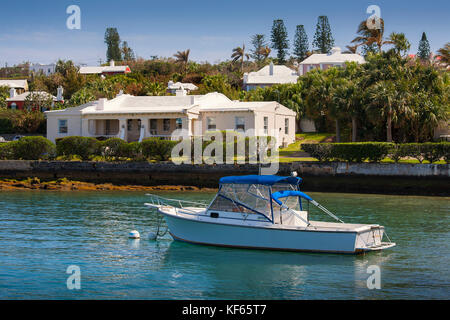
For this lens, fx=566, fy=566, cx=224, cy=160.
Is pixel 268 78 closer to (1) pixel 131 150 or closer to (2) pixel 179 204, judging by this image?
(1) pixel 131 150

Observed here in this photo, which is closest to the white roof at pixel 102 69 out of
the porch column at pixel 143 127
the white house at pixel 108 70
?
the white house at pixel 108 70

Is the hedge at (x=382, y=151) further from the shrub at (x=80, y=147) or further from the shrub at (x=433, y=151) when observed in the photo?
the shrub at (x=80, y=147)

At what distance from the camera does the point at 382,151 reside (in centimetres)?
3925

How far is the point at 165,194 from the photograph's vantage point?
37344 mm

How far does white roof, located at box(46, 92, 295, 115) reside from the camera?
164 ft

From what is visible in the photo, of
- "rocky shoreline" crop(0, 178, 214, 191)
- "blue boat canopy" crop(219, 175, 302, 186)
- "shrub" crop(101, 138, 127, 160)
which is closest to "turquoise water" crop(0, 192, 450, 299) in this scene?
"blue boat canopy" crop(219, 175, 302, 186)

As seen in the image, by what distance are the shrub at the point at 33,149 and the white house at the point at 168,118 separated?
21.7ft

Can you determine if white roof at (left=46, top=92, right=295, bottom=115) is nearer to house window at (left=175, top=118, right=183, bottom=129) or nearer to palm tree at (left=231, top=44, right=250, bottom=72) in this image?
house window at (left=175, top=118, right=183, bottom=129)

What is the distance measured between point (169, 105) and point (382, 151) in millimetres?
21610

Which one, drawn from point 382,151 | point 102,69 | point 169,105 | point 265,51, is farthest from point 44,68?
point 382,151

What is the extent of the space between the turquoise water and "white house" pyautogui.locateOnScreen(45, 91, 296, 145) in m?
23.5

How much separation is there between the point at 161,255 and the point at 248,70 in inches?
4104

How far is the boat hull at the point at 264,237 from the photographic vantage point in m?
18.5
